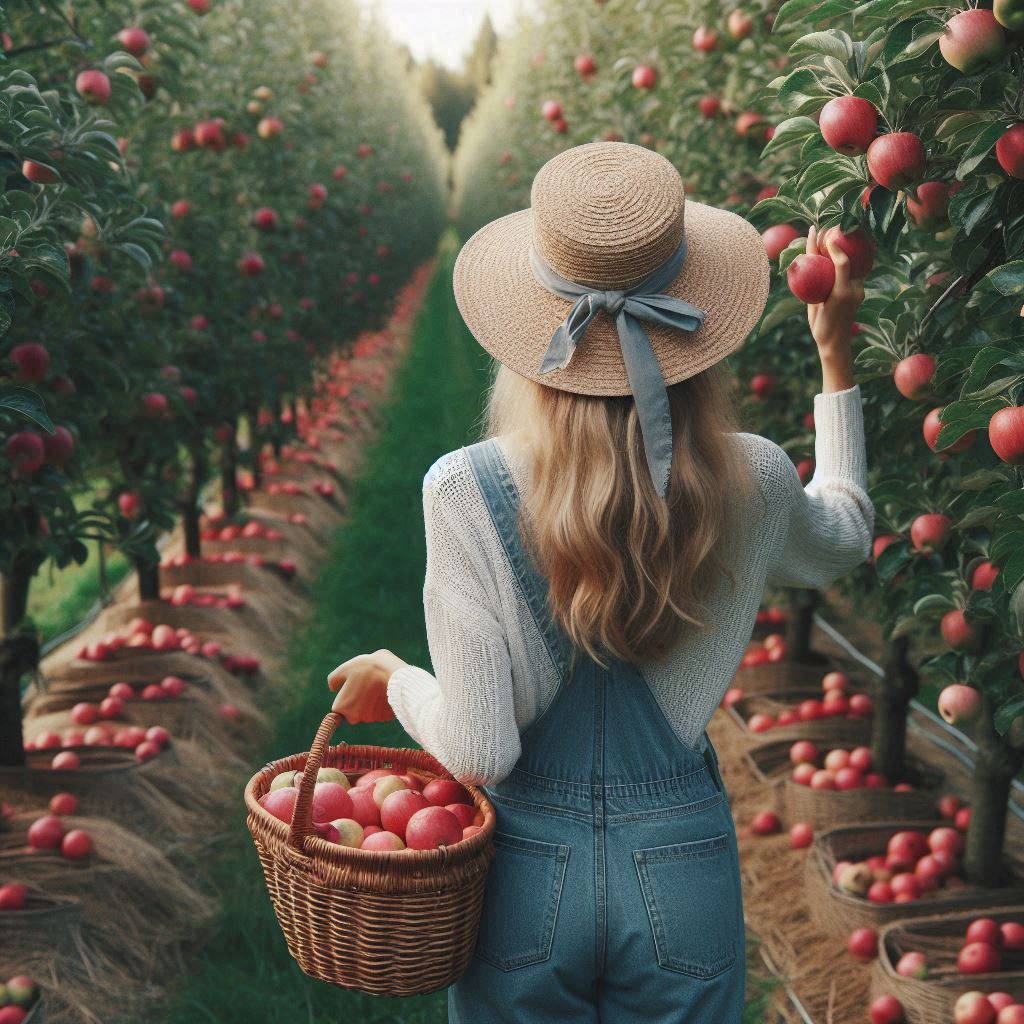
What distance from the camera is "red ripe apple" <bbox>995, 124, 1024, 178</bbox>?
5.23 ft

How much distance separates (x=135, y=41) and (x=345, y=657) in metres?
2.54

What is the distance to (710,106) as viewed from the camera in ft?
12.8

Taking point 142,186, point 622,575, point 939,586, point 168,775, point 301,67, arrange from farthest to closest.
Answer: point 301,67, point 142,186, point 168,775, point 939,586, point 622,575

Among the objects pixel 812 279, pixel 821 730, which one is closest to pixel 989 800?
pixel 821 730

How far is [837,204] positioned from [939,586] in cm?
85

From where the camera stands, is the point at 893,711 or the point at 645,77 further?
the point at 645,77

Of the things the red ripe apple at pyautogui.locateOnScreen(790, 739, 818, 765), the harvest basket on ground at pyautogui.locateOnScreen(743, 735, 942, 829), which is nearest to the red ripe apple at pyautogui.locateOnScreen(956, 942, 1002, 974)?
the harvest basket on ground at pyautogui.locateOnScreen(743, 735, 942, 829)

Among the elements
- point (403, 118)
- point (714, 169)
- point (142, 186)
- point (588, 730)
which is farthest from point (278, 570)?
point (403, 118)

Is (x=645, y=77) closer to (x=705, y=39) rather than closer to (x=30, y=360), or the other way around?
(x=705, y=39)

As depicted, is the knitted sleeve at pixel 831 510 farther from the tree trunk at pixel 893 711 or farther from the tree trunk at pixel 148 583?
the tree trunk at pixel 148 583

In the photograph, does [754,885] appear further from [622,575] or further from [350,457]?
[350,457]

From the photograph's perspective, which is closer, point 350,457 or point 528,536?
point 528,536

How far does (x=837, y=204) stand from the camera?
78.7 inches

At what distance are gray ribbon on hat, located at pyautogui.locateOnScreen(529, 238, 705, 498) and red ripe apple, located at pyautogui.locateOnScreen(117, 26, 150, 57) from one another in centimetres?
267
